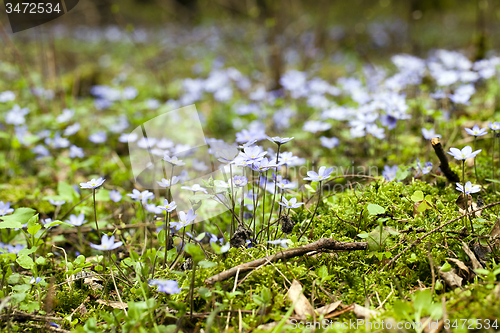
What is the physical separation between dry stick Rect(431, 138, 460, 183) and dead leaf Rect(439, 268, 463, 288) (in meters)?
0.69

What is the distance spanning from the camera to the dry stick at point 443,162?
1.79 metres

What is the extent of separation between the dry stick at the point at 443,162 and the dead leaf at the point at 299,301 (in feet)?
3.53

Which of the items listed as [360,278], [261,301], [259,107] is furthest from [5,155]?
[360,278]

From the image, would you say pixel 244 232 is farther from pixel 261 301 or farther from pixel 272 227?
pixel 261 301

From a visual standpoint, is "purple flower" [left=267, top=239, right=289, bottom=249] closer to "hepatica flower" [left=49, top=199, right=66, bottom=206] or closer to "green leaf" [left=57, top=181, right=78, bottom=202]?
"hepatica flower" [left=49, top=199, right=66, bottom=206]

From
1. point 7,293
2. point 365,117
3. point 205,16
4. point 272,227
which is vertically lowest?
point 7,293

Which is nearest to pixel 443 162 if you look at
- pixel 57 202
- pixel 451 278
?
pixel 451 278

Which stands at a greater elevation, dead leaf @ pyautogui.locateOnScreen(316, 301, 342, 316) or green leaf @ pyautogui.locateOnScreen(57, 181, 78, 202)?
green leaf @ pyautogui.locateOnScreen(57, 181, 78, 202)

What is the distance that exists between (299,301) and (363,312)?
25cm

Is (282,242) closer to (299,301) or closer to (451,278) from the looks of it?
(299,301)

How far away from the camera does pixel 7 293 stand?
1.58 meters

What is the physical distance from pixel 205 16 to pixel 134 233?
49.2 feet

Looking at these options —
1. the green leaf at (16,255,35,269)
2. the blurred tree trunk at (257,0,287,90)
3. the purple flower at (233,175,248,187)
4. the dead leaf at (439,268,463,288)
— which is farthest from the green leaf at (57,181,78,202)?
the blurred tree trunk at (257,0,287,90)

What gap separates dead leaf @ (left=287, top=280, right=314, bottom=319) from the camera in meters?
1.33
